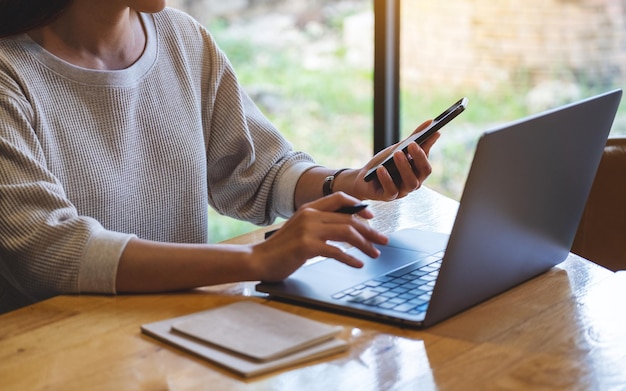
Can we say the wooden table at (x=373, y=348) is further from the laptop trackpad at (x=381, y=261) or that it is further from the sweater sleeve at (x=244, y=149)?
the sweater sleeve at (x=244, y=149)

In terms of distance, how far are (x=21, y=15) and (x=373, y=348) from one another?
0.87 metres

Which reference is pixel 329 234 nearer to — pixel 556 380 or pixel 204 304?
pixel 204 304

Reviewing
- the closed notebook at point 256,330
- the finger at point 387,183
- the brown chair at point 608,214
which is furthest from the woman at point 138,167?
the brown chair at point 608,214

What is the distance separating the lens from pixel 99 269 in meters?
1.20

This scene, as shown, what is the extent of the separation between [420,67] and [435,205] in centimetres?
129

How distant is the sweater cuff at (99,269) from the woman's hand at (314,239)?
193 millimetres

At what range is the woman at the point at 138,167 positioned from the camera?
1.20m

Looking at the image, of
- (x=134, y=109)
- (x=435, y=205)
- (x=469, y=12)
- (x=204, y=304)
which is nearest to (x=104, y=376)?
(x=204, y=304)

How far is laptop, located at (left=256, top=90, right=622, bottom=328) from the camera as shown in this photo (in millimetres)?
1003

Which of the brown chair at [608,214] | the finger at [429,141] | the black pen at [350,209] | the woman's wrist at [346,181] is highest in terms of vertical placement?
the finger at [429,141]

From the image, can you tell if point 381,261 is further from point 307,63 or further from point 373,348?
point 307,63

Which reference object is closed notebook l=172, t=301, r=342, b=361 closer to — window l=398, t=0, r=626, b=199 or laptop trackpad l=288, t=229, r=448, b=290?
laptop trackpad l=288, t=229, r=448, b=290

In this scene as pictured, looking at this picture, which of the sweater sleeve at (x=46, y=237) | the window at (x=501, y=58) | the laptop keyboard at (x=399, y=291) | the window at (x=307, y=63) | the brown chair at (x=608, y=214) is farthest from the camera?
the window at (x=307, y=63)

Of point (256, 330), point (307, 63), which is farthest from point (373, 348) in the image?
point (307, 63)
